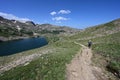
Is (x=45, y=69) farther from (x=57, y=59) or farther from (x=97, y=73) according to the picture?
(x=97, y=73)

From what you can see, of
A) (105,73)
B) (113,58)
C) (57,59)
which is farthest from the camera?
(113,58)

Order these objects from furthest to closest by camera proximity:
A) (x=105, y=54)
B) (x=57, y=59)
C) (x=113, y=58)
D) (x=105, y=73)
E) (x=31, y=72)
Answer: (x=105, y=54) → (x=113, y=58) → (x=57, y=59) → (x=105, y=73) → (x=31, y=72)

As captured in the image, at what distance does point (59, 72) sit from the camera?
943 inches

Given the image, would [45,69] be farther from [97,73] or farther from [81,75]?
[97,73]

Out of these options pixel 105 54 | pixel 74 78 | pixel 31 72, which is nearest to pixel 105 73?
pixel 74 78

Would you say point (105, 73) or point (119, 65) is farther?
point (119, 65)

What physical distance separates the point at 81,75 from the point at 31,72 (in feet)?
26.2

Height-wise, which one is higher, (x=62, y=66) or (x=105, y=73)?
(x=62, y=66)

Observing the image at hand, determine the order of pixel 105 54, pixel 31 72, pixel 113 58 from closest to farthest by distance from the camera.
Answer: pixel 31 72 → pixel 113 58 → pixel 105 54

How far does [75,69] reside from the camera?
26.9 meters

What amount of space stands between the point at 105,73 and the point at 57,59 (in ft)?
31.0

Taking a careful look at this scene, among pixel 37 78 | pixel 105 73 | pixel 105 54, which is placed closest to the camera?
pixel 37 78

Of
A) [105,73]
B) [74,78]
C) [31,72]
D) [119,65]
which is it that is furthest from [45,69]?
[119,65]

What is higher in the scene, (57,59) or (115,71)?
(57,59)
